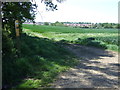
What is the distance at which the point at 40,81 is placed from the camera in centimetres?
578

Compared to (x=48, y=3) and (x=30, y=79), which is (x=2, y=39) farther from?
(x=48, y=3)

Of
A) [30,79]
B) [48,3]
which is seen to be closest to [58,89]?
[30,79]

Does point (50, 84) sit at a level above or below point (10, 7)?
below

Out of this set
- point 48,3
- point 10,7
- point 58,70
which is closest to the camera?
point 58,70

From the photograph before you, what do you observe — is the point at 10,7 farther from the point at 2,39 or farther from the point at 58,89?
the point at 58,89

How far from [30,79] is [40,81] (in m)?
0.42

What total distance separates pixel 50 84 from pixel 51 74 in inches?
37.0

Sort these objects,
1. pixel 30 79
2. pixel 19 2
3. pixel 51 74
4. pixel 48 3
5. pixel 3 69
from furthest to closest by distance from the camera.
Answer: pixel 48 3, pixel 19 2, pixel 51 74, pixel 30 79, pixel 3 69

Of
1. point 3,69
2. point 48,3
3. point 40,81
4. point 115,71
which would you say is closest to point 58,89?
point 40,81

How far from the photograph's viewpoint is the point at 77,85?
5566 mm

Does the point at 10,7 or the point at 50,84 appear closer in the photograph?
the point at 50,84

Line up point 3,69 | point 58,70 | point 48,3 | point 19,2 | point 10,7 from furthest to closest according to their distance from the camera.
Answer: point 48,3 → point 19,2 → point 10,7 → point 58,70 → point 3,69

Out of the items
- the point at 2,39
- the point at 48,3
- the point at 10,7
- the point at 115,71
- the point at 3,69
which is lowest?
the point at 115,71

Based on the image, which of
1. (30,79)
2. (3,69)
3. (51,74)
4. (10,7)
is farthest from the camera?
(10,7)
